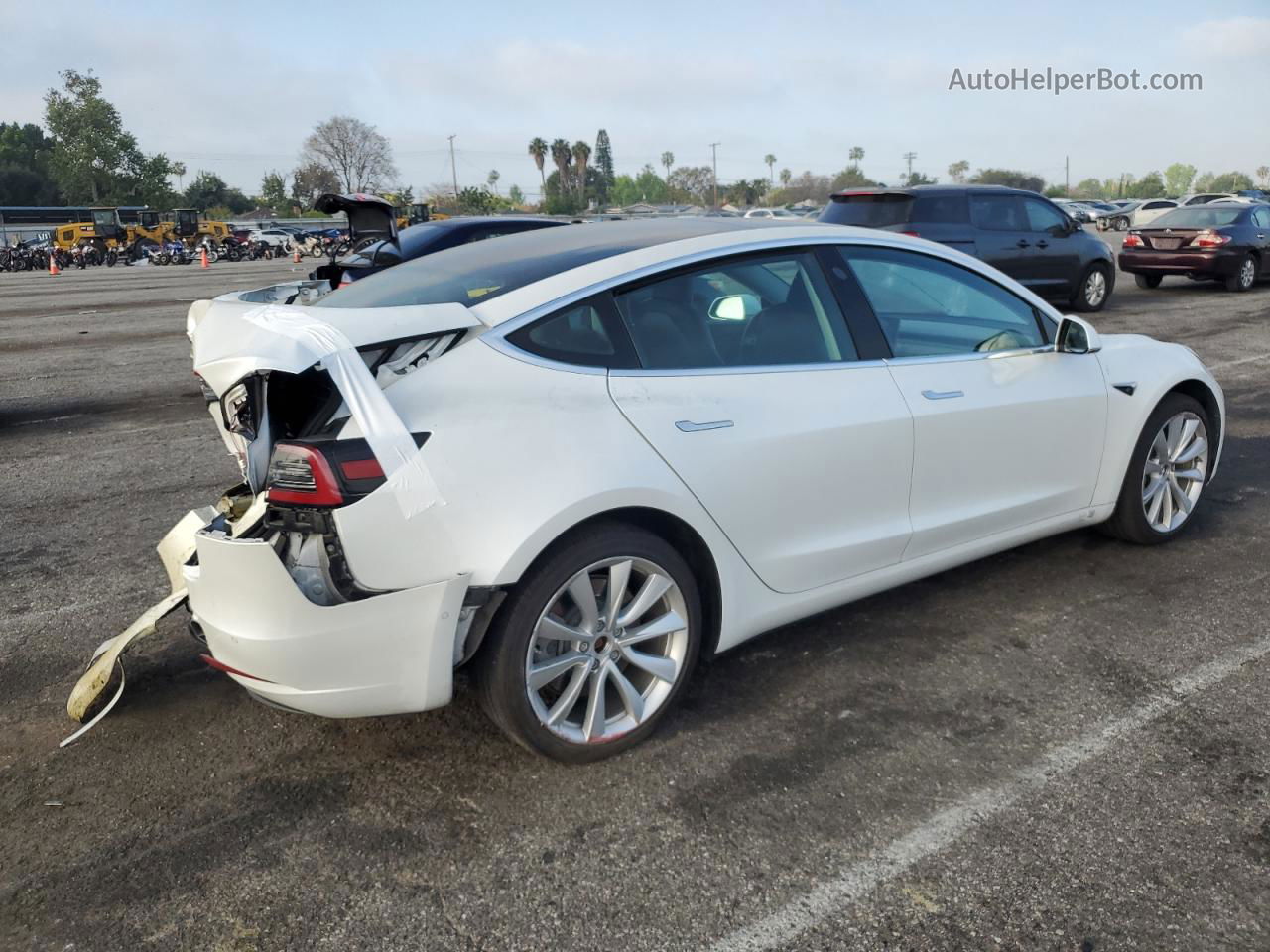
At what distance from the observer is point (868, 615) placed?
13.1 ft

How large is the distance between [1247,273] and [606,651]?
16.5 m

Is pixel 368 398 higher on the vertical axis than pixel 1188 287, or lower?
higher

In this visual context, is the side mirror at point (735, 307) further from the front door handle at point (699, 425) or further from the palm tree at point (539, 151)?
the palm tree at point (539, 151)

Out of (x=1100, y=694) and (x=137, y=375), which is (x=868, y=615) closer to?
(x=1100, y=694)

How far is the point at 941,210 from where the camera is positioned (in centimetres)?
1207

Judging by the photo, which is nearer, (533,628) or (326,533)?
(326,533)

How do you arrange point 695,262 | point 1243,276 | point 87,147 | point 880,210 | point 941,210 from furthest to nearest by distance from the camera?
point 87,147 < point 1243,276 < point 941,210 < point 880,210 < point 695,262

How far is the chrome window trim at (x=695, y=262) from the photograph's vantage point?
9.48 ft

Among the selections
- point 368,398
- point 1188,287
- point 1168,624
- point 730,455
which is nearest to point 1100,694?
point 1168,624

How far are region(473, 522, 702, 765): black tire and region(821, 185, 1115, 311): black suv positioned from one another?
926cm

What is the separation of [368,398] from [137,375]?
8689 mm

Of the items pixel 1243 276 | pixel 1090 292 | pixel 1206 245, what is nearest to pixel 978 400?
pixel 1090 292

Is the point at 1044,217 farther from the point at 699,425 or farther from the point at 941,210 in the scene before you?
the point at 699,425

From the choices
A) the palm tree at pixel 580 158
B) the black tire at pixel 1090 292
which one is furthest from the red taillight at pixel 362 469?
the palm tree at pixel 580 158
